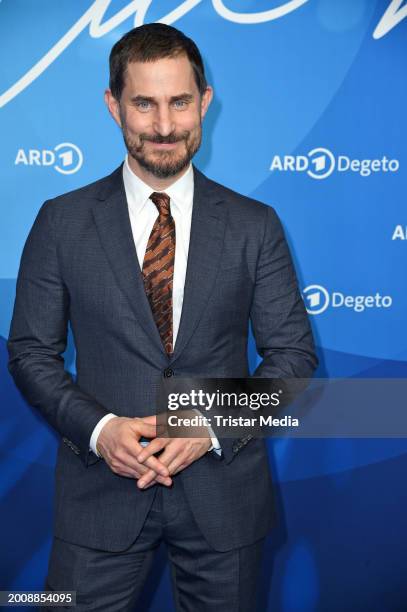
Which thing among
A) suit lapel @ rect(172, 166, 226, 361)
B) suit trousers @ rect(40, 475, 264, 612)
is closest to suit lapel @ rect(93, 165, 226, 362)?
suit lapel @ rect(172, 166, 226, 361)

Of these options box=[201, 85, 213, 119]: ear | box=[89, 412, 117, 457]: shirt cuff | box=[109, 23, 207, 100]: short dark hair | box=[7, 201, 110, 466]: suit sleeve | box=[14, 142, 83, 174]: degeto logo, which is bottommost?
box=[89, 412, 117, 457]: shirt cuff

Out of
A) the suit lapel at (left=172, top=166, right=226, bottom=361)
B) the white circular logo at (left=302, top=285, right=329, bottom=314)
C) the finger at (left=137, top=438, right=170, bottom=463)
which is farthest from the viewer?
the white circular logo at (left=302, top=285, right=329, bottom=314)

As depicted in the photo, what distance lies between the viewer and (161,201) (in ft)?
7.13

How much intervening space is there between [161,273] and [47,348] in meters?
0.37

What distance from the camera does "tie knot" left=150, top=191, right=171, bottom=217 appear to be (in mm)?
2166

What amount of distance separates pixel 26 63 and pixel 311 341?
164 centimetres

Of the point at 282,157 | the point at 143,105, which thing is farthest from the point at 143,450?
the point at 282,157

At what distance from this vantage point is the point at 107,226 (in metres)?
2.13

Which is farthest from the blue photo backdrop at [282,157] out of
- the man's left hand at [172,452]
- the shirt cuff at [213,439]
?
the man's left hand at [172,452]

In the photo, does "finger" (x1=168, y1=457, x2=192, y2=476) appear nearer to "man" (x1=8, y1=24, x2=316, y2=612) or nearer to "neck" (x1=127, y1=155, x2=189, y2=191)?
"man" (x1=8, y1=24, x2=316, y2=612)

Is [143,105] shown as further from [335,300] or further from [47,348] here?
[335,300]

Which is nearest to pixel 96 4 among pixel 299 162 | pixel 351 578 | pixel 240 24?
pixel 240 24

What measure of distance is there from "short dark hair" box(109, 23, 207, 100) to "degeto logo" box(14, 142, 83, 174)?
0.90 meters

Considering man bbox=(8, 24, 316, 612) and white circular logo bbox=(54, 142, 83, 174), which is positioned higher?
white circular logo bbox=(54, 142, 83, 174)
